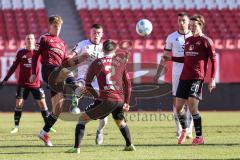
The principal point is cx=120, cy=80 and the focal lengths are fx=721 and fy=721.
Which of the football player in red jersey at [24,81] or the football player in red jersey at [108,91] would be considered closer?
the football player in red jersey at [108,91]

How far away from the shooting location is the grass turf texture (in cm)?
1177

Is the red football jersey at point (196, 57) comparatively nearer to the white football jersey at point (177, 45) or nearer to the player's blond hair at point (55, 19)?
the white football jersey at point (177, 45)

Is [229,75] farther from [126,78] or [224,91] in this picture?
[126,78]

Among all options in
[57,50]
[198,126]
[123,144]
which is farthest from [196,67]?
[57,50]

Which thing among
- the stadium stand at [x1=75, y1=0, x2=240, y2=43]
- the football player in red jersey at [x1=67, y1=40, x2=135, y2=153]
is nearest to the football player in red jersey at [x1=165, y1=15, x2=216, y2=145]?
the football player in red jersey at [x1=67, y1=40, x2=135, y2=153]

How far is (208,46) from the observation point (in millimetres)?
14133

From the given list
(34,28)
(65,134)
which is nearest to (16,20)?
(34,28)

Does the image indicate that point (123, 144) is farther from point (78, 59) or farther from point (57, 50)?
point (57, 50)

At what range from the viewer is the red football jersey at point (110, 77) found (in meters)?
12.2

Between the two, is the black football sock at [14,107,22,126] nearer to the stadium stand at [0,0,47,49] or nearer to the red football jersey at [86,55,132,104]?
the red football jersey at [86,55,132,104]

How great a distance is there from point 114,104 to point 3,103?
649 inches

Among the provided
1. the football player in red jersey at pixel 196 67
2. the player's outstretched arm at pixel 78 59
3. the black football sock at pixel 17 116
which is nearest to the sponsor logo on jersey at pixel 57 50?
the player's outstretched arm at pixel 78 59

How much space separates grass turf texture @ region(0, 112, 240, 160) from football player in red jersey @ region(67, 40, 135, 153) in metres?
0.51

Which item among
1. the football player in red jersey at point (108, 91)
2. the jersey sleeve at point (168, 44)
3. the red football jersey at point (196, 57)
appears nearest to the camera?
→ the football player in red jersey at point (108, 91)
